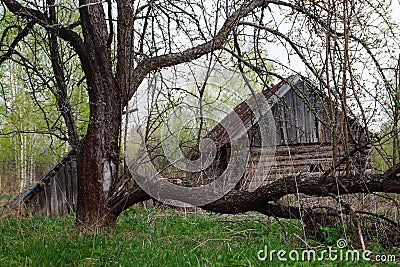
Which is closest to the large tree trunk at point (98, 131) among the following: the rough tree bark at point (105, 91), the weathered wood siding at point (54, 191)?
the rough tree bark at point (105, 91)

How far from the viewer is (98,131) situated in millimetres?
5480

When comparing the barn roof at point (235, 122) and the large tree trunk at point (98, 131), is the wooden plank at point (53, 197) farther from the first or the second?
the barn roof at point (235, 122)

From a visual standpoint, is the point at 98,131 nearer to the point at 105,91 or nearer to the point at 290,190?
the point at 105,91

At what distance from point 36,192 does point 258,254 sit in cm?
737

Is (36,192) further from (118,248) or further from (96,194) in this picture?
(118,248)

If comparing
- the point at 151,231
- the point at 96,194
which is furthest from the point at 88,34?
the point at 151,231

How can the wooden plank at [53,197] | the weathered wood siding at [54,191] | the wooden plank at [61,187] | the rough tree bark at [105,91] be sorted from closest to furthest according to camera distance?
the rough tree bark at [105,91] < the weathered wood siding at [54,191] < the wooden plank at [53,197] < the wooden plank at [61,187]

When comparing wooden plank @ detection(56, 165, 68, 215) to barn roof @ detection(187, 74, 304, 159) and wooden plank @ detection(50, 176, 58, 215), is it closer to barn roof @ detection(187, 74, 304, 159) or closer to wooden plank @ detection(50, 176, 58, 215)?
wooden plank @ detection(50, 176, 58, 215)

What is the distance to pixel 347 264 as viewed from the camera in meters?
3.25

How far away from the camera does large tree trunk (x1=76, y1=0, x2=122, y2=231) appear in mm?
5391

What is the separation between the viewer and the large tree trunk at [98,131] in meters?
5.39

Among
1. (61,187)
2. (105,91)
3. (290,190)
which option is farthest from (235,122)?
(61,187)

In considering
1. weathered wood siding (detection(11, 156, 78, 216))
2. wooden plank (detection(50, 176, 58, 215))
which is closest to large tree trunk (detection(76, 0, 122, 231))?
weathered wood siding (detection(11, 156, 78, 216))

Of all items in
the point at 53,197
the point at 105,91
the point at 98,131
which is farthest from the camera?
the point at 53,197
